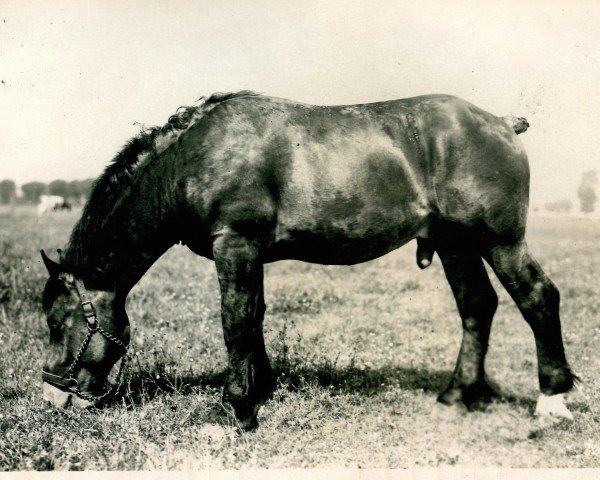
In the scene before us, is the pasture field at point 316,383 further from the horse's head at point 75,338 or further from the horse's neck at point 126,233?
the horse's neck at point 126,233

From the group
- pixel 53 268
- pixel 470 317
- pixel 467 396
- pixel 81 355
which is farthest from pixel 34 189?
pixel 467 396

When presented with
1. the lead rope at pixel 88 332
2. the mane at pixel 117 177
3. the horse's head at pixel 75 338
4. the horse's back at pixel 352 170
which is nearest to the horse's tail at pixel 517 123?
the horse's back at pixel 352 170

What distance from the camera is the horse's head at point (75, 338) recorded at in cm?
432

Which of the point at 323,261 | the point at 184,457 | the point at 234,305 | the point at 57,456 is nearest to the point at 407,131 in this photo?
the point at 323,261

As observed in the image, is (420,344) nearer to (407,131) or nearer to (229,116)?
(407,131)

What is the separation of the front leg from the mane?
91 cm

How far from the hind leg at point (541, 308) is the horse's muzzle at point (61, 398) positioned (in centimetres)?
358

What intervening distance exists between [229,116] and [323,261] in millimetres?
1412

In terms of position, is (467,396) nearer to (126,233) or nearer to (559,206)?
(559,206)

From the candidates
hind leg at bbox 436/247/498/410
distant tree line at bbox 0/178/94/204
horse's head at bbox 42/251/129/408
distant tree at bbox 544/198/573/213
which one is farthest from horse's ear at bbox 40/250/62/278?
distant tree at bbox 544/198/573/213

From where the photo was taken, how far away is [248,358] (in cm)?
432

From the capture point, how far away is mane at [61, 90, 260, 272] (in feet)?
14.1

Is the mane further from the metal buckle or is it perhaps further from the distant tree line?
the distant tree line

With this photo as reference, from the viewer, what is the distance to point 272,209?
4188 millimetres
